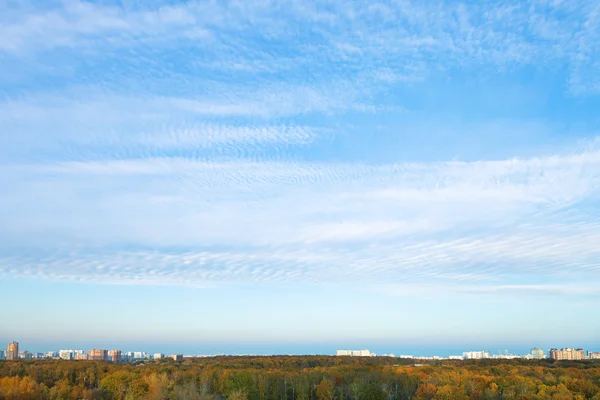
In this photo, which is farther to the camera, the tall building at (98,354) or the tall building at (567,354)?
the tall building at (98,354)

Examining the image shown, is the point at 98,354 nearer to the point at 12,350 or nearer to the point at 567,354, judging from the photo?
the point at 12,350

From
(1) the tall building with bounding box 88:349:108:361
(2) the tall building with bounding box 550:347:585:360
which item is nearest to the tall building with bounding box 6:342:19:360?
(1) the tall building with bounding box 88:349:108:361

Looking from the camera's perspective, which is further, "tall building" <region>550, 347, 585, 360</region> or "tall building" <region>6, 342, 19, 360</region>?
"tall building" <region>6, 342, 19, 360</region>

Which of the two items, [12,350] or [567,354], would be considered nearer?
[567,354]

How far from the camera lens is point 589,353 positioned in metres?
186

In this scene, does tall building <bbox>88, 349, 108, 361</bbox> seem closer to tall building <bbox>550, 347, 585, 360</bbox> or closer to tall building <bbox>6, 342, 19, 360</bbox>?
tall building <bbox>6, 342, 19, 360</bbox>

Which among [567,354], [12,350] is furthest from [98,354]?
[567,354]

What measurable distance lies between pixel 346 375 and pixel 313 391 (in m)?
7.24

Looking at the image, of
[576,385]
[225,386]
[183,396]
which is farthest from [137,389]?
[576,385]

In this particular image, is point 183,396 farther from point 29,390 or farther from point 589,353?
point 589,353

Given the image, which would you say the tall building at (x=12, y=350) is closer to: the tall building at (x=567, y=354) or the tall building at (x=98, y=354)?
the tall building at (x=98, y=354)

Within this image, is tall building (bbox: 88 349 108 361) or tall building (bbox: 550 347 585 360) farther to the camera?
tall building (bbox: 88 349 108 361)

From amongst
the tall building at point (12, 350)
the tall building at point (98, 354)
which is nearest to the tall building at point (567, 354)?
the tall building at point (98, 354)

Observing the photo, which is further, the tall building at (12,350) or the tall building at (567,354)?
the tall building at (12,350)
